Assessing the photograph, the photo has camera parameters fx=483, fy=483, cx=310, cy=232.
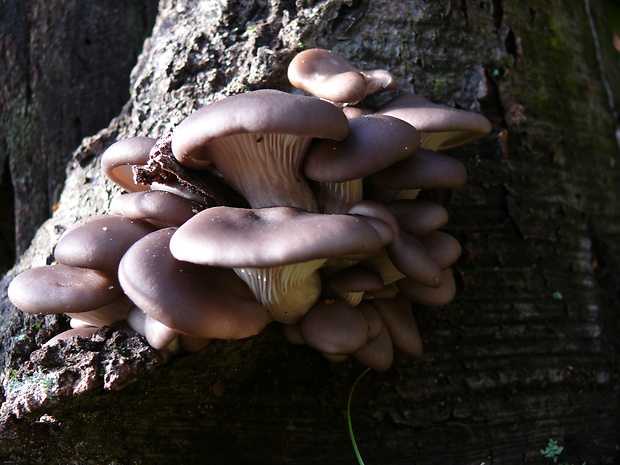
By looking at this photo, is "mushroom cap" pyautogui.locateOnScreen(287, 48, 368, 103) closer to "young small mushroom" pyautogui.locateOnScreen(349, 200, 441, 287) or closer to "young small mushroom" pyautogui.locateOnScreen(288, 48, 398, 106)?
"young small mushroom" pyautogui.locateOnScreen(288, 48, 398, 106)

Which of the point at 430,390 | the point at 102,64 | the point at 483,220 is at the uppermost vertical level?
the point at 102,64

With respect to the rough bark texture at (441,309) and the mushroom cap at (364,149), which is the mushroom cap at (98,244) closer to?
the rough bark texture at (441,309)

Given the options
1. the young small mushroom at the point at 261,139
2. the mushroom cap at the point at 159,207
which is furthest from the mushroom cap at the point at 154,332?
the young small mushroom at the point at 261,139

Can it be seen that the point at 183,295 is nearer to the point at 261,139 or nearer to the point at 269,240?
the point at 269,240

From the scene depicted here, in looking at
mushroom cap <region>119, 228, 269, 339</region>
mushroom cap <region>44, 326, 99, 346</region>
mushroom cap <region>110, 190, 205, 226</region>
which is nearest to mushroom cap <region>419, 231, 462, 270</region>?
mushroom cap <region>119, 228, 269, 339</region>

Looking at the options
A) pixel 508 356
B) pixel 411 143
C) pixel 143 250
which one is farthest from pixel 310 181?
pixel 508 356

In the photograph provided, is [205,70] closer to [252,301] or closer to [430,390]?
[252,301]
